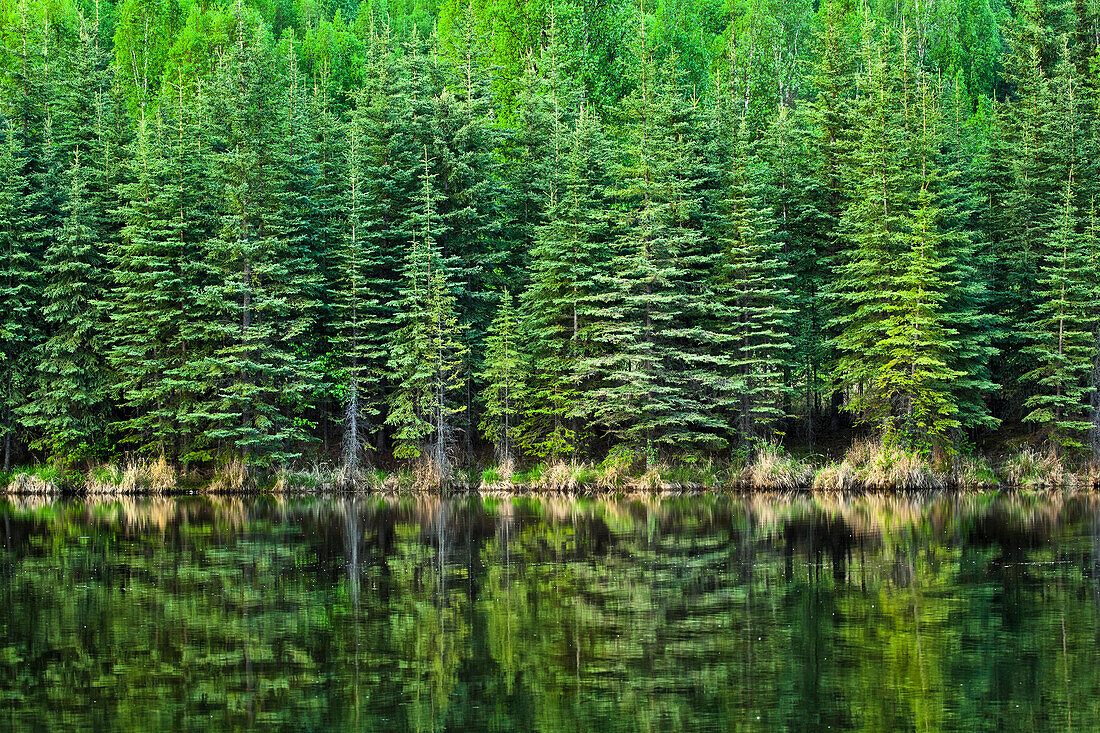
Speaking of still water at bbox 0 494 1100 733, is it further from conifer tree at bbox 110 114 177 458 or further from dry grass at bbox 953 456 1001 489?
conifer tree at bbox 110 114 177 458

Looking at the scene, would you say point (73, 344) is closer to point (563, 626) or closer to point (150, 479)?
point (150, 479)

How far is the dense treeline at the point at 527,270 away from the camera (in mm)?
43344

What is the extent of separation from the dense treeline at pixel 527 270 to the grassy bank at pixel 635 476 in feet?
2.90

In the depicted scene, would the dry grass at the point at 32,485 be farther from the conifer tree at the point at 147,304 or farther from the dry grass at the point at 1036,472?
the dry grass at the point at 1036,472

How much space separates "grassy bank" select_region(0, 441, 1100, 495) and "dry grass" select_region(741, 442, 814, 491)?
1.3 inches

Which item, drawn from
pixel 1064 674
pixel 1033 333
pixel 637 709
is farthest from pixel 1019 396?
pixel 637 709

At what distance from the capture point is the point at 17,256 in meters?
44.9

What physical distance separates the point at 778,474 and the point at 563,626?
2533 cm

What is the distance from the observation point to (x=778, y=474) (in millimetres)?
41500

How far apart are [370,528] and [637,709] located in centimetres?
1937

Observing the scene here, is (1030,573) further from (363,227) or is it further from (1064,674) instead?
(363,227)

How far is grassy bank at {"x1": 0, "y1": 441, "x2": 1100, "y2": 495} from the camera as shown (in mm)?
40844

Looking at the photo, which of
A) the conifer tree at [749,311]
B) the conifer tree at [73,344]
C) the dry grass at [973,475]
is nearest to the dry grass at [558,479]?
the conifer tree at [749,311]

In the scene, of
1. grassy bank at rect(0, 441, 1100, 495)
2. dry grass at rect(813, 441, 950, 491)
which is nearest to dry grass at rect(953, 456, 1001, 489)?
grassy bank at rect(0, 441, 1100, 495)
